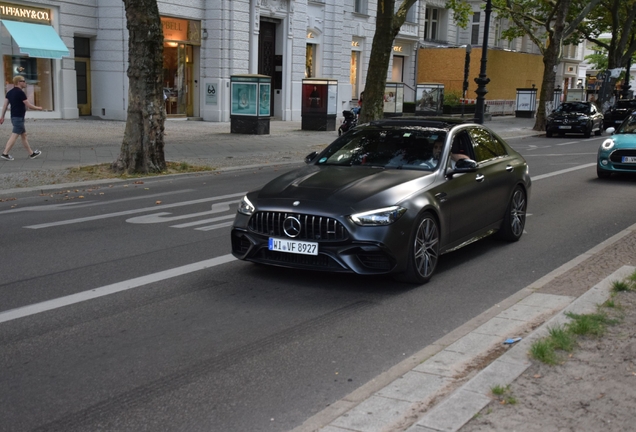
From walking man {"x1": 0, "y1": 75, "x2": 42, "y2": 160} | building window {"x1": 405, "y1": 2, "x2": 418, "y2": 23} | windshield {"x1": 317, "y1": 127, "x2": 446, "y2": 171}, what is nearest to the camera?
windshield {"x1": 317, "y1": 127, "x2": 446, "y2": 171}

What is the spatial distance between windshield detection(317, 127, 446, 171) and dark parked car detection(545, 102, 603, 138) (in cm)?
2688

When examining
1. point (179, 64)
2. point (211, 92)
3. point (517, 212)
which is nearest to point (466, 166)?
point (517, 212)

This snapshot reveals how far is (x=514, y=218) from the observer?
30.6ft

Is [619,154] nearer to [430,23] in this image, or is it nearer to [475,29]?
[430,23]

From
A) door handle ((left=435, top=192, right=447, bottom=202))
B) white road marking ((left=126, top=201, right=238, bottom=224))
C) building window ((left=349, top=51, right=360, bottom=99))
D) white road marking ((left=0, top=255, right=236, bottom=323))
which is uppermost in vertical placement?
building window ((left=349, top=51, right=360, bottom=99))

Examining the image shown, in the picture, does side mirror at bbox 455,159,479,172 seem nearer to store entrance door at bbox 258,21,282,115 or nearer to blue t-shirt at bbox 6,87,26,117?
blue t-shirt at bbox 6,87,26,117

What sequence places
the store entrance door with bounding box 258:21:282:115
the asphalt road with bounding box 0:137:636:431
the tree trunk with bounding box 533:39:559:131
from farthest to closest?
1. the tree trunk with bounding box 533:39:559:131
2. the store entrance door with bounding box 258:21:282:115
3. the asphalt road with bounding box 0:137:636:431

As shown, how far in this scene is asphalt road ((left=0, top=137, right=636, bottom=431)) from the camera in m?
4.48

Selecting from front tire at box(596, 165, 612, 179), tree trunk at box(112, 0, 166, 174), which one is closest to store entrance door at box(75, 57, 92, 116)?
tree trunk at box(112, 0, 166, 174)

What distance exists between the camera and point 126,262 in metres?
7.97

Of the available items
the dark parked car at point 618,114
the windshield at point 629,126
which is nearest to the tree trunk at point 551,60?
the dark parked car at point 618,114

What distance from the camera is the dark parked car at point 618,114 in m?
40.3

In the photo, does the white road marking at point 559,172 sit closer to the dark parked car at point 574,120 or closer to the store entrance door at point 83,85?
the dark parked car at point 574,120

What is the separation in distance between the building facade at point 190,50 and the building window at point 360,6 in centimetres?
7
